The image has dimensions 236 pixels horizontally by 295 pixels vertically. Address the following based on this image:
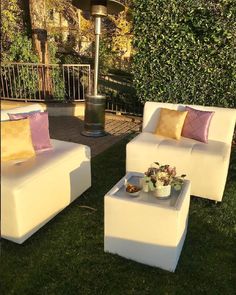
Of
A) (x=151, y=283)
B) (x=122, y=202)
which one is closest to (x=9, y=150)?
(x=122, y=202)

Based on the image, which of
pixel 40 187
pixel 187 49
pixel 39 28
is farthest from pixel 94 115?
pixel 39 28

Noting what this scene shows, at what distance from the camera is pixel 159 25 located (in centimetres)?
629

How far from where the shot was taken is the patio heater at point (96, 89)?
5848mm

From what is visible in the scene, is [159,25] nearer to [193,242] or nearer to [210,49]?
[210,49]

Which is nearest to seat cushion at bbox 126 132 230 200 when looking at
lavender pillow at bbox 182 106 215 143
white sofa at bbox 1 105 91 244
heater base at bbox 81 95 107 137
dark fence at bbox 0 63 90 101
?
lavender pillow at bbox 182 106 215 143

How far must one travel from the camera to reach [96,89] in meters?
6.40

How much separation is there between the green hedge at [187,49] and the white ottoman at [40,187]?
10.9 ft

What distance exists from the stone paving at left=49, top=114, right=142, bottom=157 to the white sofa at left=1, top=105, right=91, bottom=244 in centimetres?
171

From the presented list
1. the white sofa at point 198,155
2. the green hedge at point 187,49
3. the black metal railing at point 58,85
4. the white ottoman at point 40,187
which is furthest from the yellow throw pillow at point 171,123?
the black metal railing at point 58,85

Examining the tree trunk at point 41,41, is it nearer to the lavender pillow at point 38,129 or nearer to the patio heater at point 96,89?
the patio heater at point 96,89

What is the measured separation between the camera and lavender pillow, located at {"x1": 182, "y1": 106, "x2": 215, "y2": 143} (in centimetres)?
446

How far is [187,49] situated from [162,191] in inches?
165

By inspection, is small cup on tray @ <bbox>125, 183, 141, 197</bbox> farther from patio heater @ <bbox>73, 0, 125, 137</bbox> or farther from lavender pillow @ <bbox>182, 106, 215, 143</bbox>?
patio heater @ <bbox>73, 0, 125, 137</bbox>

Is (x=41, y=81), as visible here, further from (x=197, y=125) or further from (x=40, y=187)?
(x=40, y=187)
